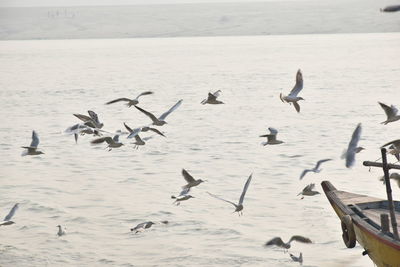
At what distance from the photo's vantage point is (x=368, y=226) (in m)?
17.3

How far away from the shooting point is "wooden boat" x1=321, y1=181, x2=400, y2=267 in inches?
629

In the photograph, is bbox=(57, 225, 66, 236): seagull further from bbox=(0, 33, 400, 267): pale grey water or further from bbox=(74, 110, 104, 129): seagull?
bbox=(74, 110, 104, 129): seagull

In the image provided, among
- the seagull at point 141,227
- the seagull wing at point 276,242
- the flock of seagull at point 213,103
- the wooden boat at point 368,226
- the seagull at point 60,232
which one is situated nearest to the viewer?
the wooden boat at point 368,226

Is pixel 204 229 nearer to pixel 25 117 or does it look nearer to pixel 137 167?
pixel 137 167

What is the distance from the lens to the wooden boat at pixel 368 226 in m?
16.0

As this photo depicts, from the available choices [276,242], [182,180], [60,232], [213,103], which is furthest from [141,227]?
[182,180]

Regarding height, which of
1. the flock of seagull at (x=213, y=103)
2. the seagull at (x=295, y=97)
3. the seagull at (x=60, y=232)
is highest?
the seagull at (x=295, y=97)

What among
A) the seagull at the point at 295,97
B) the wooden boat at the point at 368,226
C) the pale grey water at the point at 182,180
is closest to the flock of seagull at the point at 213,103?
the seagull at the point at 295,97

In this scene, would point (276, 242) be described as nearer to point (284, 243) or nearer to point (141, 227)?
point (284, 243)

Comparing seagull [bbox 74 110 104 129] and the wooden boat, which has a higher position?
seagull [bbox 74 110 104 129]

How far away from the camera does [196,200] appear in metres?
24.9

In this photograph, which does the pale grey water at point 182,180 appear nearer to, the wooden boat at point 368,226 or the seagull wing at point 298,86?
the wooden boat at point 368,226

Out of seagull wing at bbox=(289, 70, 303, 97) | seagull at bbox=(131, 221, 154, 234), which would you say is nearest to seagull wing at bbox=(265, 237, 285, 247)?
seagull at bbox=(131, 221, 154, 234)

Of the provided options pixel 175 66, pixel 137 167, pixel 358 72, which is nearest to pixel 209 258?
pixel 137 167
